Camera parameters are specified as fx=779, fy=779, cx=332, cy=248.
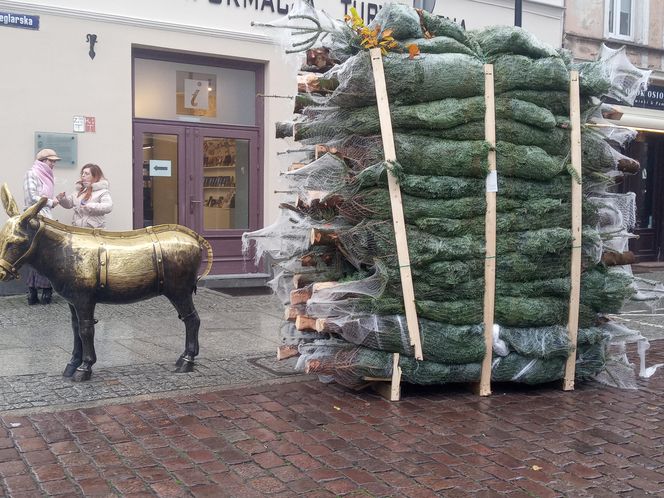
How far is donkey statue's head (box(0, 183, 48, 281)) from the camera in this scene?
5484mm

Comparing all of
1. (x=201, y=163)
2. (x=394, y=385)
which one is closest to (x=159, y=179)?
(x=201, y=163)

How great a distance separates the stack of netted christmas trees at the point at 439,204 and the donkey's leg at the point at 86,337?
4.99 feet

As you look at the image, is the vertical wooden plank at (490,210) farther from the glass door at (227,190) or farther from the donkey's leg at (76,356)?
the glass door at (227,190)

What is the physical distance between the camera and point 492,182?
18.8 ft

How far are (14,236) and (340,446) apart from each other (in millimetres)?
2737

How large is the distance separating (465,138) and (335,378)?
2.03m

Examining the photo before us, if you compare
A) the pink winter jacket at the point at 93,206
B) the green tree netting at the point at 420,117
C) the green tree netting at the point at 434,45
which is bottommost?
the pink winter jacket at the point at 93,206

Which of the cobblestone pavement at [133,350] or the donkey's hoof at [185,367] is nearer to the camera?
the cobblestone pavement at [133,350]

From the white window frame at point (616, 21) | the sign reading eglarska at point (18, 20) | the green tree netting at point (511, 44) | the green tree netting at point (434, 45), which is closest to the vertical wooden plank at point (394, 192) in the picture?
the green tree netting at point (434, 45)

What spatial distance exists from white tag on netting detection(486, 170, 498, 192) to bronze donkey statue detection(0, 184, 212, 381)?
7.62ft

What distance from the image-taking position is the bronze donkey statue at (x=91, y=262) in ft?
18.2

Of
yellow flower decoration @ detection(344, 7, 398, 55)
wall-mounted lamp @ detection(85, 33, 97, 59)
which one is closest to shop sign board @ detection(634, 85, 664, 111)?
wall-mounted lamp @ detection(85, 33, 97, 59)

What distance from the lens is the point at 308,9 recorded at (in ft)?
18.9

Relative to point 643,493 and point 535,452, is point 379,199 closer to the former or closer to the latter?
point 535,452
